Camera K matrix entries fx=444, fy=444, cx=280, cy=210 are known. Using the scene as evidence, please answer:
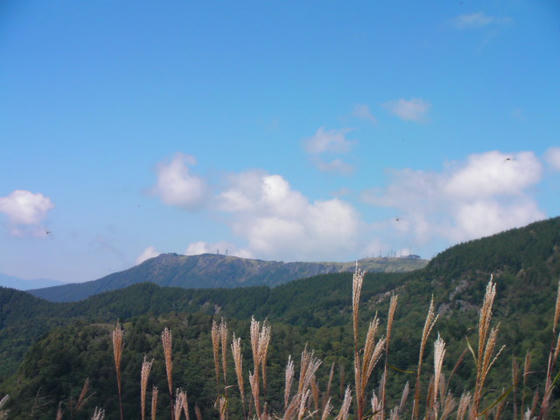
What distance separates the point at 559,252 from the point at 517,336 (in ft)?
181

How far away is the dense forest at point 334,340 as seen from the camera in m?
18.7

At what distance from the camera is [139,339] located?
173 ft

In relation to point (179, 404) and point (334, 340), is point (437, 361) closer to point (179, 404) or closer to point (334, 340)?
point (179, 404)

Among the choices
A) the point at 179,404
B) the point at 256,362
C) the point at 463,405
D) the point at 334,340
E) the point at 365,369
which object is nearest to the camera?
the point at 365,369

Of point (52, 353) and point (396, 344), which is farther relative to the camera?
point (396, 344)

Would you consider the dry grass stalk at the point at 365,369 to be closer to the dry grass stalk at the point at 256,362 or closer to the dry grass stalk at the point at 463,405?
the dry grass stalk at the point at 256,362

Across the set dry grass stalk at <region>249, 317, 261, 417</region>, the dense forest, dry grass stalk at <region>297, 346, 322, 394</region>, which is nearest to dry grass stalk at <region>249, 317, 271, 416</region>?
dry grass stalk at <region>249, 317, 261, 417</region>

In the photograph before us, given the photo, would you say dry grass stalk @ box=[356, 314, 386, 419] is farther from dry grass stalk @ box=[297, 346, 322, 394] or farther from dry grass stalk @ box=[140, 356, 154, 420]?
dry grass stalk @ box=[140, 356, 154, 420]

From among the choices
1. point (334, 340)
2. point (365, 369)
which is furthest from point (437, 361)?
point (334, 340)

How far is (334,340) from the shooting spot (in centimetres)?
6350

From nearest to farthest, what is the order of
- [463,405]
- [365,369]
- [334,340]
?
→ 1. [365,369]
2. [463,405]
3. [334,340]

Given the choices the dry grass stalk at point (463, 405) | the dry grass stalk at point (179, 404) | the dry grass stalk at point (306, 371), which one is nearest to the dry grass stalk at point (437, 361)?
the dry grass stalk at point (463, 405)

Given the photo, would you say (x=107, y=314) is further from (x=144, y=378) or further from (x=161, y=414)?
(x=144, y=378)

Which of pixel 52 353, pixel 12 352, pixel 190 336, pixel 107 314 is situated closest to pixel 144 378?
pixel 52 353
